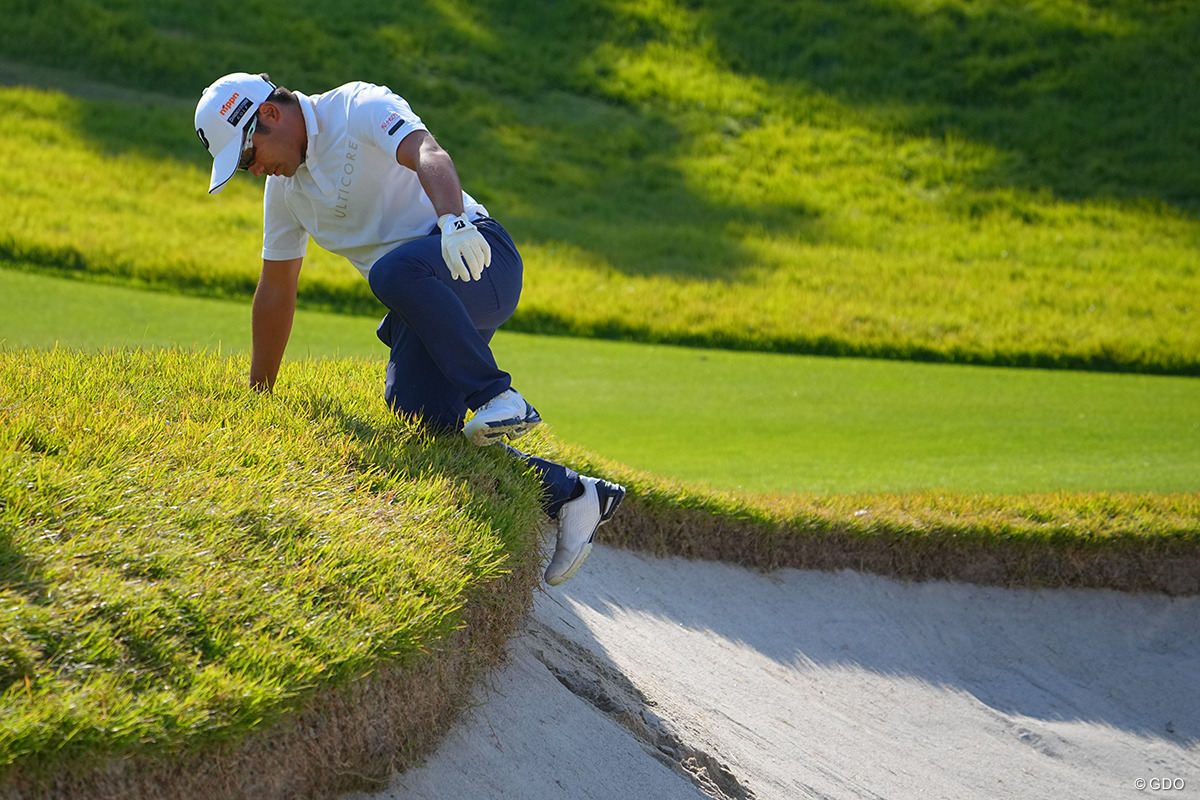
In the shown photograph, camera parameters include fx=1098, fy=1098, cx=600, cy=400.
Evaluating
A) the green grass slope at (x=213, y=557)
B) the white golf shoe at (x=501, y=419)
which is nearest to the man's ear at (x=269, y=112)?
the green grass slope at (x=213, y=557)

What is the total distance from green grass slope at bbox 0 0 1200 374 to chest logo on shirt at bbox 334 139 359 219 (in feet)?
27.6

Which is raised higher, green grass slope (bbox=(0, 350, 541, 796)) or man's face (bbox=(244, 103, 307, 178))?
man's face (bbox=(244, 103, 307, 178))

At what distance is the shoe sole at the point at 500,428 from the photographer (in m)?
3.30

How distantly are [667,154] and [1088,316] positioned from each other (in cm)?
888

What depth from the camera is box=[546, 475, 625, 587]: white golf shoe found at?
3531 mm

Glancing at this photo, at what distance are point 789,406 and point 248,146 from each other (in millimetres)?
5759

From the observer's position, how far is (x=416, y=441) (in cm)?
349

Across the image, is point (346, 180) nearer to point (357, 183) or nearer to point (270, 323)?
point (357, 183)

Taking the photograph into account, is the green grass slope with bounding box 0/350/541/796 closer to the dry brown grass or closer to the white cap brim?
the dry brown grass

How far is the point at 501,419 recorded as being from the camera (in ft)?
10.8

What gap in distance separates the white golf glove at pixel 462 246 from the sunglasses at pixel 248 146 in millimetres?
756

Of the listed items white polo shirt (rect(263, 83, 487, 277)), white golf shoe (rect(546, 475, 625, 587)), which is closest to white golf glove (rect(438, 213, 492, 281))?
white polo shirt (rect(263, 83, 487, 277))

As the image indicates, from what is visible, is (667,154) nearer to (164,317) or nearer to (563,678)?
(164,317)

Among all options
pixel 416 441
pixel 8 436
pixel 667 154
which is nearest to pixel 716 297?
pixel 667 154
